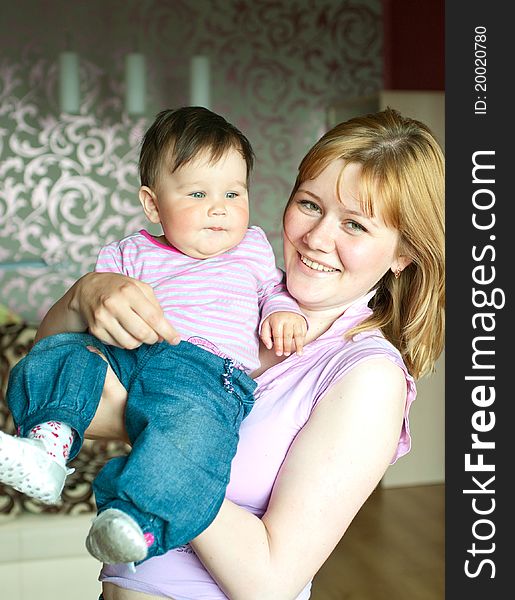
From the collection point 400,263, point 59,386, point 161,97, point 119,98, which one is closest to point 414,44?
point 161,97

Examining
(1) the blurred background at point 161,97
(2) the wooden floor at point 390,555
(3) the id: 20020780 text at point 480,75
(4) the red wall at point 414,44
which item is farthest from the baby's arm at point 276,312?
(4) the red wall at point 414,44

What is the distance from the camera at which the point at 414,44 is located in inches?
222

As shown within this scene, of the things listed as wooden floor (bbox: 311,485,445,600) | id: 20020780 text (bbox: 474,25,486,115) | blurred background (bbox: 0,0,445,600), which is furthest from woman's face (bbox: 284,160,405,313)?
blurred background (bbox: 0,0,445,600)

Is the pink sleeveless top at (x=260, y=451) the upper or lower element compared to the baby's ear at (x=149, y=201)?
lower

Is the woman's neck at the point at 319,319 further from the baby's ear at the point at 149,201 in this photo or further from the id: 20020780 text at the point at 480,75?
the id: 20020780 text at the point at 480,75

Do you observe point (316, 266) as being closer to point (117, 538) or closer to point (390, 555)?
point (117, 538)

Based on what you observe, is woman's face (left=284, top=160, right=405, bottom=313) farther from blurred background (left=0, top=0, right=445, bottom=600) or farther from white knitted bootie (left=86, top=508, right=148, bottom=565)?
blurred background (left=0, top=0, right=445, bottom=600)

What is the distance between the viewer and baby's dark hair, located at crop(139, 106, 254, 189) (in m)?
1.41

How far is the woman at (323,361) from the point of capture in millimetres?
1233

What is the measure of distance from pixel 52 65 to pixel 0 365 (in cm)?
213

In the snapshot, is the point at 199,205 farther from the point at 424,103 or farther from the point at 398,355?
the point at 424,103

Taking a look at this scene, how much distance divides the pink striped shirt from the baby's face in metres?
0.03

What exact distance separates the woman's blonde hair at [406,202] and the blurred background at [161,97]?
338cm

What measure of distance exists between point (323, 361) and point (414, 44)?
15.2 ft
